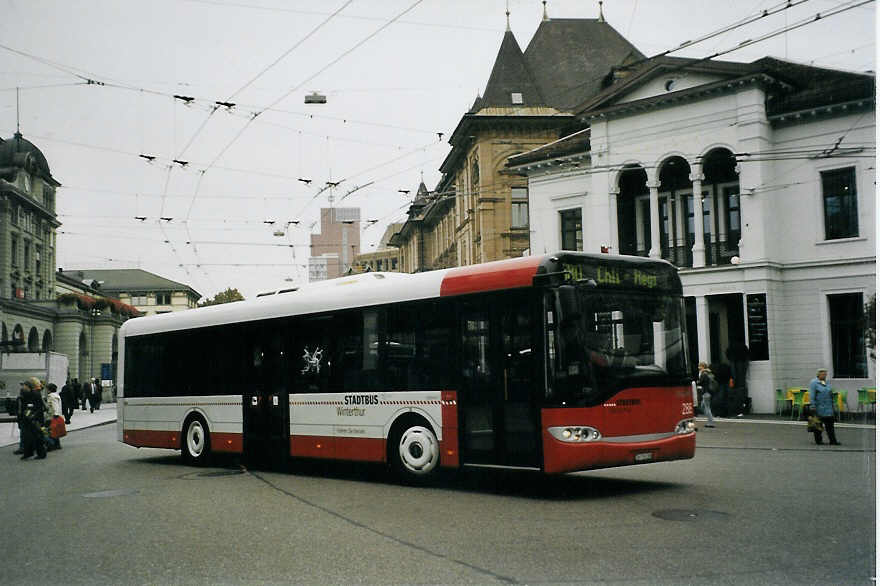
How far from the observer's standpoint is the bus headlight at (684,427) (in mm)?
11844

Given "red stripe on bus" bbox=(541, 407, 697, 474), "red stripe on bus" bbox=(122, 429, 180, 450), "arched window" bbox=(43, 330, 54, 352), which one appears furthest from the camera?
"arched window" bbox=(43, 330, 54, 352)

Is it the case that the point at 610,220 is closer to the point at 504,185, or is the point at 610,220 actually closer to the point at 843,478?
the point at 504,185

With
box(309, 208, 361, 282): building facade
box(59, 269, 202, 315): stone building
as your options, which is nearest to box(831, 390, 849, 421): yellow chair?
box(309, 208, 361, 282): building facade

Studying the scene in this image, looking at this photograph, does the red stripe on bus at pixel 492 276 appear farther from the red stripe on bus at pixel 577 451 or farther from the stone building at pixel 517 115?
the stone building at pixel 517 115

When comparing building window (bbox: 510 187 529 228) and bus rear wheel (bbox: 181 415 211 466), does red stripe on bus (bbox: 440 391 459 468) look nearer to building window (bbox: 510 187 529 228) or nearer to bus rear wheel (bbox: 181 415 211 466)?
bus rear wheel (bbox: 181 415 211 466)

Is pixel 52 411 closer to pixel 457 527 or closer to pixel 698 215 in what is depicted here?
pixel 457 527

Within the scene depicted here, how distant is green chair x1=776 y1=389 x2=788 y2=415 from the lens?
97.6 feet

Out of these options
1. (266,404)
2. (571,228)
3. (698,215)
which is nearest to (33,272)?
(266,404)

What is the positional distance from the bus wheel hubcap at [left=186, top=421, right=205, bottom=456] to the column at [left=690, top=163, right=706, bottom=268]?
69.3 feet

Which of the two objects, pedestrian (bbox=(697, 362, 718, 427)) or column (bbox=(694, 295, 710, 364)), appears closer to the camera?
pedestrian (bbox=(697, 362, 718, 427))

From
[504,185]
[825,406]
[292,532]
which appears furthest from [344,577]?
[504,185]

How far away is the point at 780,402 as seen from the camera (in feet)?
98.2

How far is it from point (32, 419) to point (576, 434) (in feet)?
45.1

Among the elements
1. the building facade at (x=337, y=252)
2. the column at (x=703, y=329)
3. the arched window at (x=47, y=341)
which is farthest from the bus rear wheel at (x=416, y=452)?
the building facade at (x=337, y=252)
